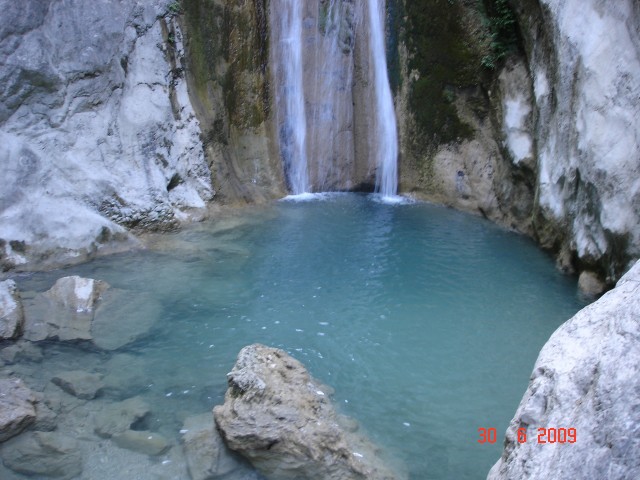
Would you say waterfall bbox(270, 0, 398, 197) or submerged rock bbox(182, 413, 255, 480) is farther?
waterfall bbox(270, 0, 398, 197)

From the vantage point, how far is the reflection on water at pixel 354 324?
455 centimetres

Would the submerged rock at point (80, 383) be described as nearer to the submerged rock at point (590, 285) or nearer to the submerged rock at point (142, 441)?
the submerged rock at point (142, 441)

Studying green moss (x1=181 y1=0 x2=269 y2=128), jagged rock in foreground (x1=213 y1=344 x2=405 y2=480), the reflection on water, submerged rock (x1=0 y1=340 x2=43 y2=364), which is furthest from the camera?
green moss (x1=181 y1=0 x2=269 y2=128)

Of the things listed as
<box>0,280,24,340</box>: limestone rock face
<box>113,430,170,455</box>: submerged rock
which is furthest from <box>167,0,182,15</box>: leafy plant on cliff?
<box>113,430,170,455</box>: submerged rock

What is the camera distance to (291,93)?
38.7 ft

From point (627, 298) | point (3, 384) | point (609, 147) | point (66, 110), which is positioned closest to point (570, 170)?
point (609, 147)

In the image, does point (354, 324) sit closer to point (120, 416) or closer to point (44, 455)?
point (120, 416)

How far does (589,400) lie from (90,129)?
821 centimetres

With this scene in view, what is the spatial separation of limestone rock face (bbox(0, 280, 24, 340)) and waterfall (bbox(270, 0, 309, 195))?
6.50 meters

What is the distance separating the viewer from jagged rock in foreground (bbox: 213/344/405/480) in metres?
3.75

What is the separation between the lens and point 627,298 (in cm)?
254

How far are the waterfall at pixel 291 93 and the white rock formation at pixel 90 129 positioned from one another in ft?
7.44

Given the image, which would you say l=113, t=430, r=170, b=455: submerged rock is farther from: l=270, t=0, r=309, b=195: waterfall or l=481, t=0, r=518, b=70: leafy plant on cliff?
l=481, t=0, r=518, b=70: leafy plant on cliff
